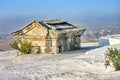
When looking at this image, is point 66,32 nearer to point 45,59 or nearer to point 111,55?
point 45,59

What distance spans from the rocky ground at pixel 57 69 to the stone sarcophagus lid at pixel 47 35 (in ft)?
5.99

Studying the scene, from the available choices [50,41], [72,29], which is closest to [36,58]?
[50,41]

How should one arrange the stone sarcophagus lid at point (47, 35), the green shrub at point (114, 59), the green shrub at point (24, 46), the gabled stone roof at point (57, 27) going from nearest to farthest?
the green shrub at point (114, 59) → the stone sarcophagus lid at point (47, 35) → the gabled stone roof at point (57, 27) → the green shrub at point (24, 46)

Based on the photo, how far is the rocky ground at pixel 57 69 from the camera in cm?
1502

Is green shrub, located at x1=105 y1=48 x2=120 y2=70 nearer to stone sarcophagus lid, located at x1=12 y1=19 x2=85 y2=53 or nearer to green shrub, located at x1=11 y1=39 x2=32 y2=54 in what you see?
stone sarcophagus lid, located at x1=12 y1=19 x2=85 y2=53

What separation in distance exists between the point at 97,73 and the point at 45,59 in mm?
5225

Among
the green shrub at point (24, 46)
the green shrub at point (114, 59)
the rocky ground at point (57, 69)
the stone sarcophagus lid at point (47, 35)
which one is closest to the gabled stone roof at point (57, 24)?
the stone sarcophagus lid at point (47, 35)

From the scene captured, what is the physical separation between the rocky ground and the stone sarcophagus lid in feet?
5.99

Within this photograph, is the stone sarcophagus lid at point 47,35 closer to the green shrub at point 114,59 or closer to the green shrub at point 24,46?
the green shrub at point 24,46

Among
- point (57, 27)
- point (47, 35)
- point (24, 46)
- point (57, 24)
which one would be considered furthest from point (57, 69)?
point (57, 24)

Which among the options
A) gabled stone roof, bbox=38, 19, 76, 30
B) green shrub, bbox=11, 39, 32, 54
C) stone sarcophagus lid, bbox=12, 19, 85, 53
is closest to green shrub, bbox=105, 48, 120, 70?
stone sarcophagus lid, bbox=12, 19, 85, 53

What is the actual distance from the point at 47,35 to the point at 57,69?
6236 millimetres

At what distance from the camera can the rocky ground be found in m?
15.0

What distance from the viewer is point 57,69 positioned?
1675cm
